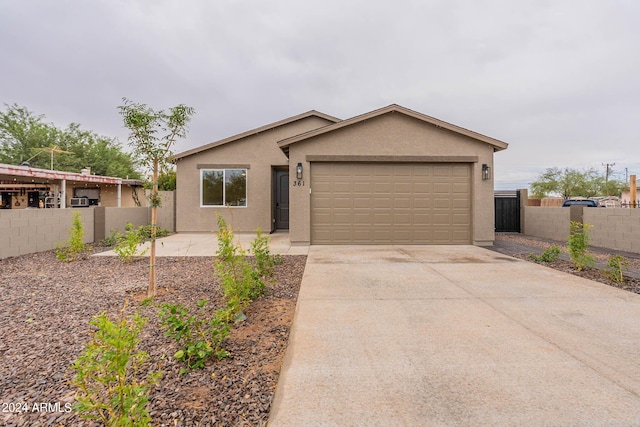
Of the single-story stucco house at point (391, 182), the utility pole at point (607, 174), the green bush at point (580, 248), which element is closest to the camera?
the green bush at point (580, 248)

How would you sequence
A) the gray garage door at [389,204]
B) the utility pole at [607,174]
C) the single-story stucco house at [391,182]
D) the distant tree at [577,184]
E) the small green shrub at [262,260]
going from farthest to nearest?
the utility pole at [607,174] < the distant tree at [577,184] < the gray garage door at [389,204] < the single-story stucco house at [391,182] < the small green shrub at [262,260]

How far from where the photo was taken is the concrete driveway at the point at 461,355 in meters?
1.74

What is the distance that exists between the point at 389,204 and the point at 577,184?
33.6 m

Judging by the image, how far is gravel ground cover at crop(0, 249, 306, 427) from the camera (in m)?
1.75

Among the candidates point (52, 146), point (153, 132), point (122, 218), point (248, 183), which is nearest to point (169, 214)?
point (122, 218)

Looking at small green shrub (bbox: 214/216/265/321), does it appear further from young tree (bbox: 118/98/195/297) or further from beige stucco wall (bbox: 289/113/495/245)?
beige stucco wall (bbox: 289/113/495/245)

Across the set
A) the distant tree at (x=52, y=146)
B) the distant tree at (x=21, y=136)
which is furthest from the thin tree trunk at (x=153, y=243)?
the distant tree at (x=21, y=136)

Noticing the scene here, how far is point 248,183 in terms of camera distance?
11.4 meters

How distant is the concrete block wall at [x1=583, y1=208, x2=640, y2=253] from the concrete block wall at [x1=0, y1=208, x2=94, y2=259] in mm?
14044

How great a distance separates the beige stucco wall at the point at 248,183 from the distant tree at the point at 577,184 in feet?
108

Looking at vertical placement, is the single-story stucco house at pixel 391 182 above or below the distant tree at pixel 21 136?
below

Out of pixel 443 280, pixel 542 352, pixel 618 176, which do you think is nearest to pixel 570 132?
pixel 443 280

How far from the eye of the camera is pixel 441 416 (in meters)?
1.69

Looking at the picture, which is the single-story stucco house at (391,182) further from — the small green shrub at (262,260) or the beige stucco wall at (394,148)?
the small green shrub at (262,260)
